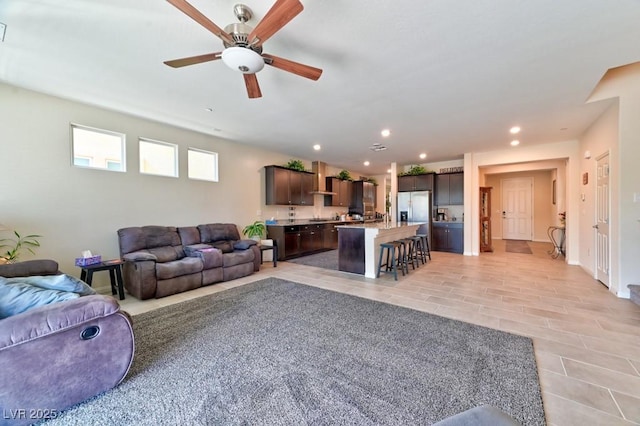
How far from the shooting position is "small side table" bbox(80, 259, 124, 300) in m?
3.25

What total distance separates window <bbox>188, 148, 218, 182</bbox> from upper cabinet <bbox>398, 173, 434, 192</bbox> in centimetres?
578

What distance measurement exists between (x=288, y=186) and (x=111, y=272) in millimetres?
4181

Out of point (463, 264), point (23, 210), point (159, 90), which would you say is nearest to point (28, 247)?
point (23, 210)

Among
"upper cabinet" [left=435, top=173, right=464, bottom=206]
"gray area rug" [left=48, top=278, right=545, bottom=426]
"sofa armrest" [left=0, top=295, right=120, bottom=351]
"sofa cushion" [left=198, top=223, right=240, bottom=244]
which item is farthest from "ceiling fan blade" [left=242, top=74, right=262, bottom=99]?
"upper cabinet" [left=435, top=173, right=464, bottom=206]

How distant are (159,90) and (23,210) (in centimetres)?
238

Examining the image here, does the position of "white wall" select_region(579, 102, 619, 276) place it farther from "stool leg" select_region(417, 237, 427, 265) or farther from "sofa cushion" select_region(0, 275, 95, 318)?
"sofa cushion" select_region(0, 275, 95, 318)

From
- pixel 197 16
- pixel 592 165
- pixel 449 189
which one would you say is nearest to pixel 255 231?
pixel 197 16

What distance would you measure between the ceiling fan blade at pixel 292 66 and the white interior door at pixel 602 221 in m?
4.82

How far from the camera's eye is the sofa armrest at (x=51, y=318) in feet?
4.57

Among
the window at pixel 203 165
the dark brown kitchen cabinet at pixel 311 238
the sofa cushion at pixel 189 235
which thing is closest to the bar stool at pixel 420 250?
the dark brown kitchen cabinet at pixel 311 238

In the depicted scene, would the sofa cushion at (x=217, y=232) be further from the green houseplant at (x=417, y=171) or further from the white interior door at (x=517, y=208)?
the white interior door at (x=517, y=208)

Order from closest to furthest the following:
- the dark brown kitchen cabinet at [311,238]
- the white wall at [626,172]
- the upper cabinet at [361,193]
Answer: the white wall at [626,172]
the dark brown kitchen cabinet at [311,238]
the upper cabinet at [361,193]

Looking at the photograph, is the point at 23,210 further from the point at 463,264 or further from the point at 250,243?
the point at 463,264

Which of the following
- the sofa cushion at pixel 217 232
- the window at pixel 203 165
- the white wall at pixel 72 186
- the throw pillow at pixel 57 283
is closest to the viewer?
the throw pillow at pixel 57 283
